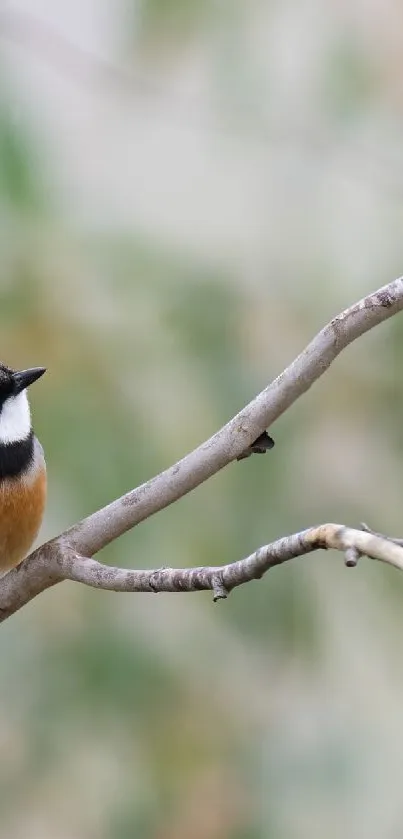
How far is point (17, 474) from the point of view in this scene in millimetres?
3236

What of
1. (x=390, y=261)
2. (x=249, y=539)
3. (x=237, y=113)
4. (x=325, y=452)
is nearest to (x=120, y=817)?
(x=249, y=539)

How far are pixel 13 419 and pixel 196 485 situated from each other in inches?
47.5

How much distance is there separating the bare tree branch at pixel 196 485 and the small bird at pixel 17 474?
2.06 feet

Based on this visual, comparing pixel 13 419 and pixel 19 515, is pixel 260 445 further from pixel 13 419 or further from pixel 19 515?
pixel 13 419

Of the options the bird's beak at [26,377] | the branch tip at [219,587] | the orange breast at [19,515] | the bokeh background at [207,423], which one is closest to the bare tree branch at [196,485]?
the branch tip at [219,587]

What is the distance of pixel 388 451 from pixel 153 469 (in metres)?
0.92

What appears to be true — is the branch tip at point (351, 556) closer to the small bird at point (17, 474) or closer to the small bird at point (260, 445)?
the small bird at point (260, 445)

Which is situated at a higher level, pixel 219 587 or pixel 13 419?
pixel 13 419

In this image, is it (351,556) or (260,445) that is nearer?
(351,556)

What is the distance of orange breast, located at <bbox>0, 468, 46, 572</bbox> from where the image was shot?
10.4 ft

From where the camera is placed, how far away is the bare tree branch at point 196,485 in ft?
6.01

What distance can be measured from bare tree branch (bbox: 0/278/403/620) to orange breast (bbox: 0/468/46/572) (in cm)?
62

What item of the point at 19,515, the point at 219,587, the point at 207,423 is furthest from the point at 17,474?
the point at 219,587

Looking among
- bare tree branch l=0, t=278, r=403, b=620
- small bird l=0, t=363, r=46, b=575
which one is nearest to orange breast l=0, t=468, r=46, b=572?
small bird l=0, t=363, r=46, b=575
